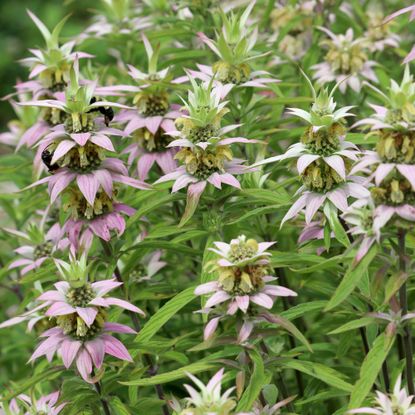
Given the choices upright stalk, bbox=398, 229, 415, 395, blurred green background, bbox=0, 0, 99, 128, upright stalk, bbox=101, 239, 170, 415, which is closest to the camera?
upright stalk, bbox=398, 229, 415, 395

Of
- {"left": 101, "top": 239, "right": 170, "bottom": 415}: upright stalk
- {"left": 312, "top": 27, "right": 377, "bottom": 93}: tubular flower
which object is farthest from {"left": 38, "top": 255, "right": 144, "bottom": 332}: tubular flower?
{"left": 312, "top": 27, "right": 377, "bottom": 93}: tubular flower

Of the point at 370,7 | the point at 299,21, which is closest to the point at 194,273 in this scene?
the point at 299,21

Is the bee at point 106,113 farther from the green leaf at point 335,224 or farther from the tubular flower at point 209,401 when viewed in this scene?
the tubular flower at point 209,401

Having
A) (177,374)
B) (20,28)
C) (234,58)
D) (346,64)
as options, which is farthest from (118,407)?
(20,28)

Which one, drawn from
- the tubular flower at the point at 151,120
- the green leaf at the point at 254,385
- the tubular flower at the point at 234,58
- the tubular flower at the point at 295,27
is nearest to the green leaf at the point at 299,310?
the green leaf at the point at 254,385

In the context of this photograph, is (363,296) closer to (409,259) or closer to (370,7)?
(409,259)

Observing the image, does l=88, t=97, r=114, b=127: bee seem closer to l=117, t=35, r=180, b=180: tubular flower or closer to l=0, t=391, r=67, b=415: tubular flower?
l=117, t=35, r=180, b=180: tubular flower
